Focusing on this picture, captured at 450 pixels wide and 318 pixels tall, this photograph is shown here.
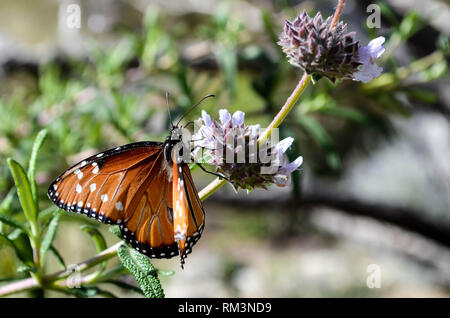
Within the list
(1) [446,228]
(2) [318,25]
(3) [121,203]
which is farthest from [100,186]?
(1) [446,228]

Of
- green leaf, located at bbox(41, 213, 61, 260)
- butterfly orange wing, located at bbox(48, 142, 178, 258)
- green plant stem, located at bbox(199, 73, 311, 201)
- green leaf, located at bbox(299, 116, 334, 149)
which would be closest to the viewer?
green plant stem, located at bbox(199, 73, 311, 201)

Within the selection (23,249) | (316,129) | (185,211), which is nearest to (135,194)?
(185,211)

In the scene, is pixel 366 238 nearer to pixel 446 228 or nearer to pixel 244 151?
pixel 446 228

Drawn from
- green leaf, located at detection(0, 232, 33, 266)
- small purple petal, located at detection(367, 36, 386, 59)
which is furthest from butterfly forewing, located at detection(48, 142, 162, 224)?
small purple petal, located at detection(367, 36, 386, 59)

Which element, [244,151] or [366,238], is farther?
[366,238]

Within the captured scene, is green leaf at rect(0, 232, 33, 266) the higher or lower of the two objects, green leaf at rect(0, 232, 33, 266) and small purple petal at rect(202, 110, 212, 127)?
the lower

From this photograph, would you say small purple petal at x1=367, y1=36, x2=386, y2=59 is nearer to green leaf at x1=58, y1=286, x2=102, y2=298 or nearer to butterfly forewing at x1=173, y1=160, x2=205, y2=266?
butterfly forewing at x1=173, y1=160, x2=205, y2=266

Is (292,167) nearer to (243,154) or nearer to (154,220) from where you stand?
(243,154)
